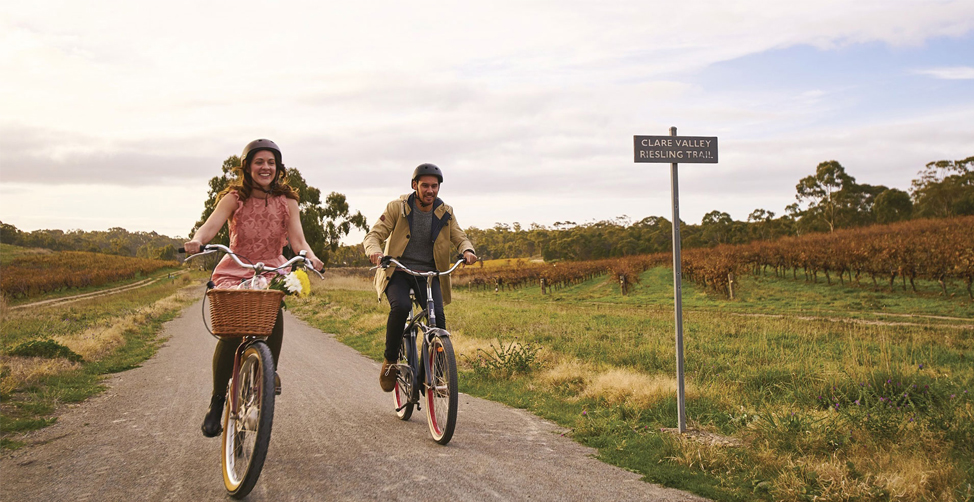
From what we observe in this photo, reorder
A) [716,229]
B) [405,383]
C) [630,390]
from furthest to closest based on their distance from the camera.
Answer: [716,229], [630,390], [405,383]

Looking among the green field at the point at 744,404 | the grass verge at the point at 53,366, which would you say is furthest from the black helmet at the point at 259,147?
the green field at the point at 744,404

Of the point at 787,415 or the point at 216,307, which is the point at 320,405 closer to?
the point at 216,307

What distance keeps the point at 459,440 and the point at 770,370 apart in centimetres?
644

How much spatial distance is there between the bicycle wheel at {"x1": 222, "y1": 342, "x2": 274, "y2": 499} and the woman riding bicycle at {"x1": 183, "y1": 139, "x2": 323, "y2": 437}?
34cm

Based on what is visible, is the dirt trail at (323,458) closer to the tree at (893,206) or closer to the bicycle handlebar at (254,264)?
the bicycle handlebar at (254,264)

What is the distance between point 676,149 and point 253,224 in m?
3.48

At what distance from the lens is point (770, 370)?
9.56 m

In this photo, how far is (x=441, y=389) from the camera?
484 cm

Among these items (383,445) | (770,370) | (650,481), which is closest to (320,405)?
(383,445)

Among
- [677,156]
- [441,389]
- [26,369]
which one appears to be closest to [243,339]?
[441,389]

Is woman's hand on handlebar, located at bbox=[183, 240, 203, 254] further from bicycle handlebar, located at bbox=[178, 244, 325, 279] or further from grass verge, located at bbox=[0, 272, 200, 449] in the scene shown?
grass verge, located at bbox=[0, 272, 200, 449]

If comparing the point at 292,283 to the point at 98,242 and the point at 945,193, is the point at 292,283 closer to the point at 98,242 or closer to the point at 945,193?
the point at 945,193

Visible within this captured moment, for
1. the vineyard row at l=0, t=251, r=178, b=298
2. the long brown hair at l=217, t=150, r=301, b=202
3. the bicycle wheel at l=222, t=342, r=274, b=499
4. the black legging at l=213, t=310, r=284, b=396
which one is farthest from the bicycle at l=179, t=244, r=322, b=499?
the vineyard row at l=0, t=251, r=178, b=298

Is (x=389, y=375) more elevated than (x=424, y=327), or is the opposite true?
(x=424, y=327)
